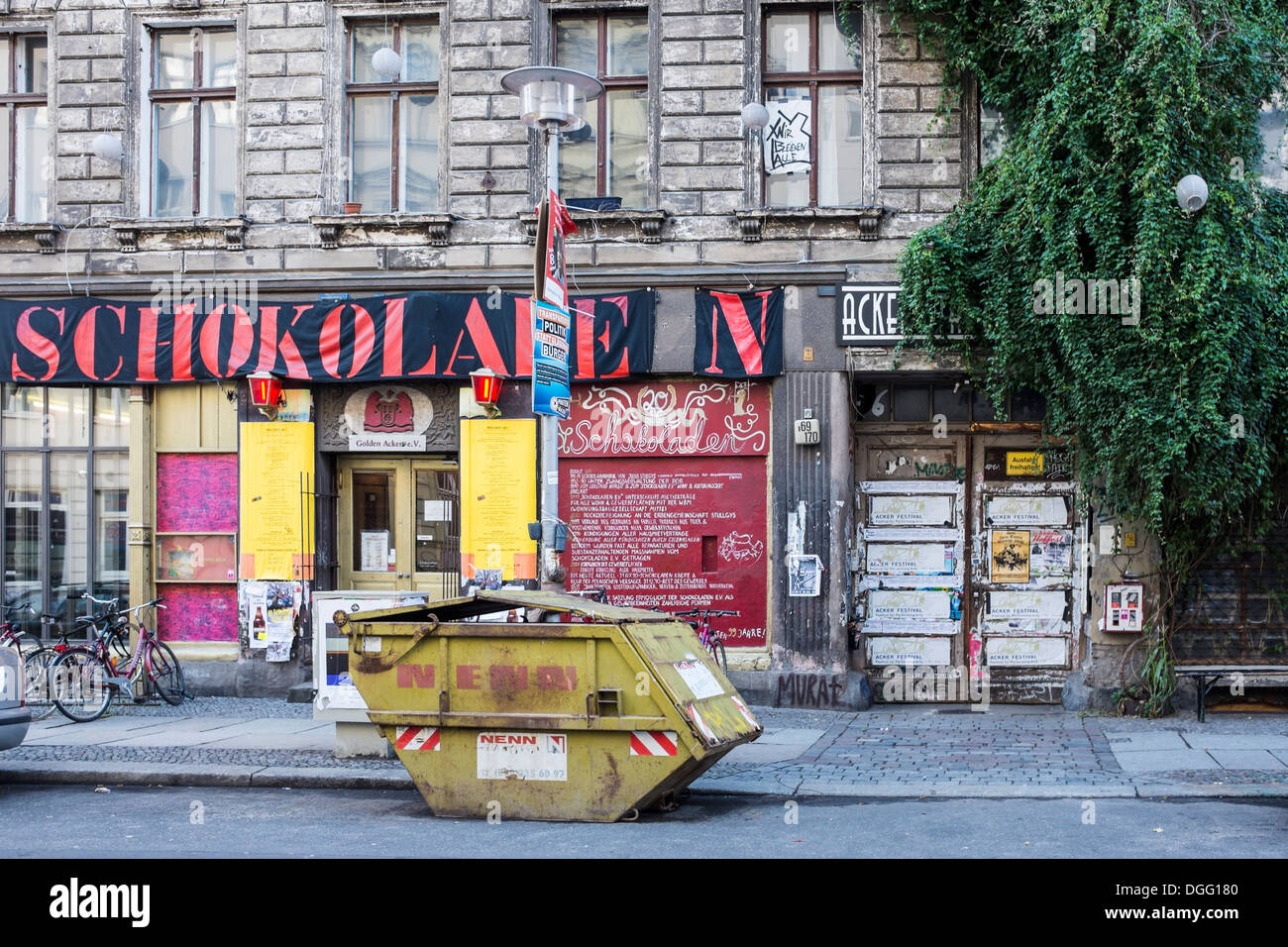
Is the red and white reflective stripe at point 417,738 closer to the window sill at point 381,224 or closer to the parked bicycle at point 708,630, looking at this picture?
the parked bicycle at point 708,630

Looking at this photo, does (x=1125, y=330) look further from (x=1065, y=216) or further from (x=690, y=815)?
(x=690, y=815)

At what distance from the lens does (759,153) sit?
14422 mm

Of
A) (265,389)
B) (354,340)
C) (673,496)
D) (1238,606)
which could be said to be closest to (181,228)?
(265,389)

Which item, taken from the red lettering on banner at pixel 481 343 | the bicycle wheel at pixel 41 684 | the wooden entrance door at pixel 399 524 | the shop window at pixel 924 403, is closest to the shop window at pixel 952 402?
the shop window at pixel 924 403

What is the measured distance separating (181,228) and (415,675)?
8414 mm

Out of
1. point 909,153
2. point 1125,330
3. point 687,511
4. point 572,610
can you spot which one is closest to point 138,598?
point 687,511

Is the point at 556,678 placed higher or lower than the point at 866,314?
lower

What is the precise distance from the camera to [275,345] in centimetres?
1488

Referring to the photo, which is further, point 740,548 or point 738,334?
point 740,548

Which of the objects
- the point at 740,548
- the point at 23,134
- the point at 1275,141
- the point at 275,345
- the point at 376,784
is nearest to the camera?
the point at 376,784

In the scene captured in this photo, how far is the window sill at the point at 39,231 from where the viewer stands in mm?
15312

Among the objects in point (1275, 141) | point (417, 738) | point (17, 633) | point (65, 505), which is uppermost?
point (1275, 141)

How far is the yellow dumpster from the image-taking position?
8.41 meters

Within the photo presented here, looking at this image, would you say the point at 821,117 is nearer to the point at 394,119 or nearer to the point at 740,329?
the point at 740,329
